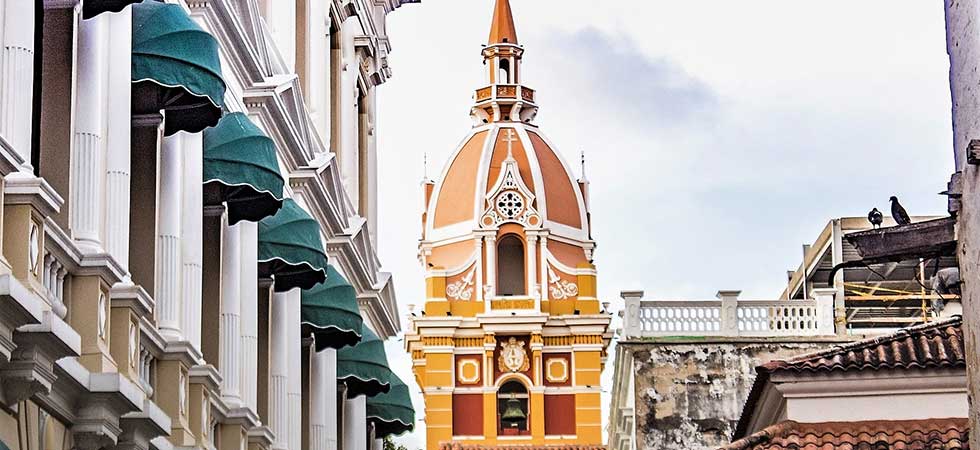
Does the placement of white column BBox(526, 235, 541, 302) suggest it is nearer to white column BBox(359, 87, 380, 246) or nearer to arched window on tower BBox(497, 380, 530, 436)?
arched window on tower BBox(497, 380, 530, 436)

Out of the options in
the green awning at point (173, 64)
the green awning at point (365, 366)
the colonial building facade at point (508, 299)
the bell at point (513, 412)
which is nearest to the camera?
the green awning at point (173, 64)

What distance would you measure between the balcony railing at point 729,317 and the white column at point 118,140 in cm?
2876

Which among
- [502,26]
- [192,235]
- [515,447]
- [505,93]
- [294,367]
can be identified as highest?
[502,26]

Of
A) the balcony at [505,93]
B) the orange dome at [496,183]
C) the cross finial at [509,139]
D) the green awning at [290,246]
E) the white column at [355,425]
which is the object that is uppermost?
the balcony at [505,93]

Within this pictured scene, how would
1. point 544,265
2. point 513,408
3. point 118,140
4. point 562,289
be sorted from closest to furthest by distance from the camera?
point 118,140 → point 513,408 → point 562,289 → point 544,265

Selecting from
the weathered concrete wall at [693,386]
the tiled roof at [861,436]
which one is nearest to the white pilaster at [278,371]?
the tiled roof at [861,436]

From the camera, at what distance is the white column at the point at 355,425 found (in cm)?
3031

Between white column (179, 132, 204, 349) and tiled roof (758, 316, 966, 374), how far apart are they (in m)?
8.59

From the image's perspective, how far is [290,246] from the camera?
22.8m

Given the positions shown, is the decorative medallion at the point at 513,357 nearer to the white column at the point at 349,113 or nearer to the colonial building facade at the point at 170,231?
the white column at the point at 349,113

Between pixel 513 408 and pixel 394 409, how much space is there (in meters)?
32.9

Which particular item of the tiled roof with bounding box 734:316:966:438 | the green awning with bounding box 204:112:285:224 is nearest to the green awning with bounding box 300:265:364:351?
the tiled roof with bounding box 734:316:966:438

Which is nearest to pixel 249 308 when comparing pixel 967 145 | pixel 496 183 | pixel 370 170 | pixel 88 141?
pixel 88 141

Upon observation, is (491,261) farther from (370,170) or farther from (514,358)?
(370,170)
